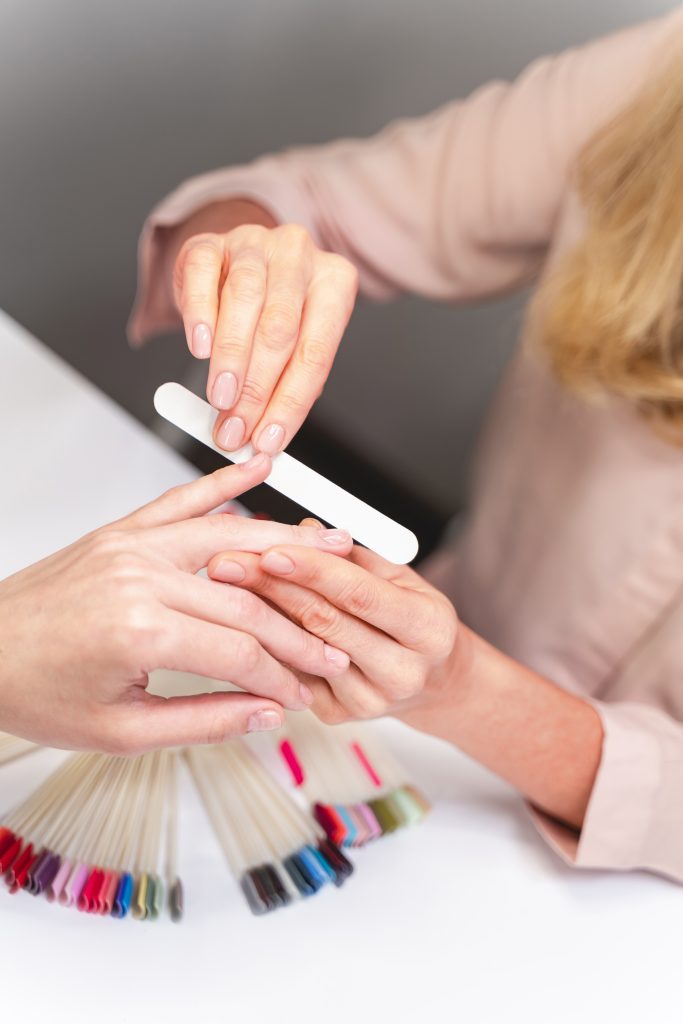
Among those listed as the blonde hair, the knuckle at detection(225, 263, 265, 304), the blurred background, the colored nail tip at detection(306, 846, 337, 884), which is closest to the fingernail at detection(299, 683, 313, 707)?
the colored nail tip at detection(306, 846, 337, 884)

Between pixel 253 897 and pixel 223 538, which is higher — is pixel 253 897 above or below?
below

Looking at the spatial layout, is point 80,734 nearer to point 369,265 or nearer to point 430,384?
point 369,265

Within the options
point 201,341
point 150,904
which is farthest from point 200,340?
point 150,904

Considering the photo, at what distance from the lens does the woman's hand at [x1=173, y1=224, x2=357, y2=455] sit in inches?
20.4

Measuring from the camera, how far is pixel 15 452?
72 cm

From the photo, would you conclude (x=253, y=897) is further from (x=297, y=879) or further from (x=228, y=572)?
(x=228, y=572)

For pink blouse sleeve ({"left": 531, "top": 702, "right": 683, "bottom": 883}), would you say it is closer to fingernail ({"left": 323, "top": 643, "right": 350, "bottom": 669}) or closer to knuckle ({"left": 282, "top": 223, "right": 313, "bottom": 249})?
fingernail ({"left": 323, "top": 643, "right": 350, "bottom": 669})

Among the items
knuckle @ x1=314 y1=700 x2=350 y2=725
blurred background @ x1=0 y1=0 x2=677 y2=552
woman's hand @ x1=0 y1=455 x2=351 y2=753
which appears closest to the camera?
woman's hand @ x1=0 y1=455 x2=351 y2=753

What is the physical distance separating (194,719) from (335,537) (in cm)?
12

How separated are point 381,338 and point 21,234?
580mm

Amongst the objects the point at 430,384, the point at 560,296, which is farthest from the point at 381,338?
the point at 560,296

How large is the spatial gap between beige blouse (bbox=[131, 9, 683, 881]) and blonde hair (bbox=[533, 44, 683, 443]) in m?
0.04

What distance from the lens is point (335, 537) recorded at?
1.63 feet

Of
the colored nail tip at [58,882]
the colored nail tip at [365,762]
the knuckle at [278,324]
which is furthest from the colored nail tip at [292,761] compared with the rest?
the knuckle at [278,324]
